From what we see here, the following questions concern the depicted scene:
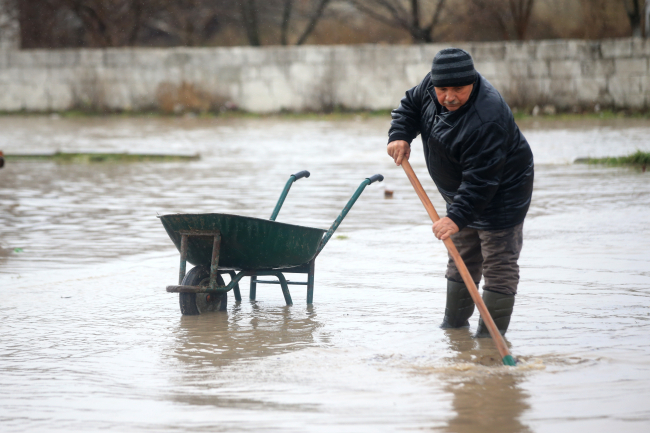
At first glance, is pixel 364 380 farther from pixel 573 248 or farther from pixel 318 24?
pixel 318 24

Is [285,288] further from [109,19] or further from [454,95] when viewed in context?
[109,19]

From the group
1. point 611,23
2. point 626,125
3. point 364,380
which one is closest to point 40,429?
point 364,380

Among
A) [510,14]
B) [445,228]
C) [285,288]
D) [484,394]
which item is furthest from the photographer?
[510,14]

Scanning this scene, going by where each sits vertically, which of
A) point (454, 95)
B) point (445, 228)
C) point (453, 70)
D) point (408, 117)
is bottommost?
point (445, 228)

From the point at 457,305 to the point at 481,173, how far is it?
35.4 inches

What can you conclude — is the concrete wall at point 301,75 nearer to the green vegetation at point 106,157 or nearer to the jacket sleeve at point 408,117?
the green vegetation at point 106,157

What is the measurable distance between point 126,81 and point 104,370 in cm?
2126

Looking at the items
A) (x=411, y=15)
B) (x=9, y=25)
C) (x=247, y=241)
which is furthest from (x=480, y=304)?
(x=9, y=25)

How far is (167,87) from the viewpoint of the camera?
2438cm

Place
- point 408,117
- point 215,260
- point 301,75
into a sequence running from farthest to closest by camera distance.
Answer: point 301,75, point 215,260, point 408,117

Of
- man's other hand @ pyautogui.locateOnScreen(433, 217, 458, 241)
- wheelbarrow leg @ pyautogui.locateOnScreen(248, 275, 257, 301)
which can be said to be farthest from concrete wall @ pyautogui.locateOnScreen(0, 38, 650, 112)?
man's other hand @ pyautogui.locateOnScreen(433, 217, 458, 241)

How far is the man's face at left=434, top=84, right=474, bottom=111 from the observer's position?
4.40 metres

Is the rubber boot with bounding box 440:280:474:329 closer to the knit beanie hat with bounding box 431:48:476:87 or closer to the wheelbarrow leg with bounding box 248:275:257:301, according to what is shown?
the knit beanie hat with bounding box 431:48:476:87

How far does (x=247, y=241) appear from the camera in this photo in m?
5.18
